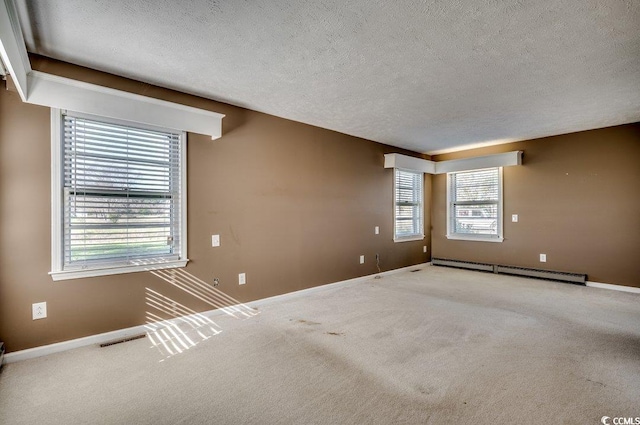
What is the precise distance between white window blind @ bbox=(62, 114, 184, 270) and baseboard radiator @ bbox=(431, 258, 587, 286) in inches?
199

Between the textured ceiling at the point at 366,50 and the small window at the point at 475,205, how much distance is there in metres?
2.04

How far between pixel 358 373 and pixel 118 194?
2.53 metres

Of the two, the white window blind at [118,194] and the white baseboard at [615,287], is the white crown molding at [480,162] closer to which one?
the white baseboard at [615,287]

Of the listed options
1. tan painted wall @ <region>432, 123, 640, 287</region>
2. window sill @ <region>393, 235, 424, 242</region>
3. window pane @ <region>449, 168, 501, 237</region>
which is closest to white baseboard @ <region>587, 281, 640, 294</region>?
tan painted wall @ <region>432, 123, 640, 287</region>

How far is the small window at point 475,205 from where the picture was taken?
5.48 metres

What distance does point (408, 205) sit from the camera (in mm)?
5891

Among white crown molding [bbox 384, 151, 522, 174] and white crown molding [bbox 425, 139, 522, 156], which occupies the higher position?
white crown molding [bbox 425, 139, 522, 156]

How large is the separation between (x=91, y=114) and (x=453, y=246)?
599 centimetres

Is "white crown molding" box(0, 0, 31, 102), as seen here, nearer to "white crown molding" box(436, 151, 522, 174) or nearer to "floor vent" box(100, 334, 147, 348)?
"floor vent" box(100, 334, 147, 348)

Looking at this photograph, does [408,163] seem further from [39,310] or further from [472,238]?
[39,310]

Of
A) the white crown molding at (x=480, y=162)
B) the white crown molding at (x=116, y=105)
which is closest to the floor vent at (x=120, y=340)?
the white crown molding at (x=116, y=105)

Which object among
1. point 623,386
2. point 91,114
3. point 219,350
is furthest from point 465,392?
point 91,114

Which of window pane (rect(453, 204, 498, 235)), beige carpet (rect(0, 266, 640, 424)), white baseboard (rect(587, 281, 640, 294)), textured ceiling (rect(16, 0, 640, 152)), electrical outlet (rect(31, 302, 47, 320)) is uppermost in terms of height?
textured ceiling (rect(16, 0, 640, 152))

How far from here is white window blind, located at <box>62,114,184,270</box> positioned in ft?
8.32
